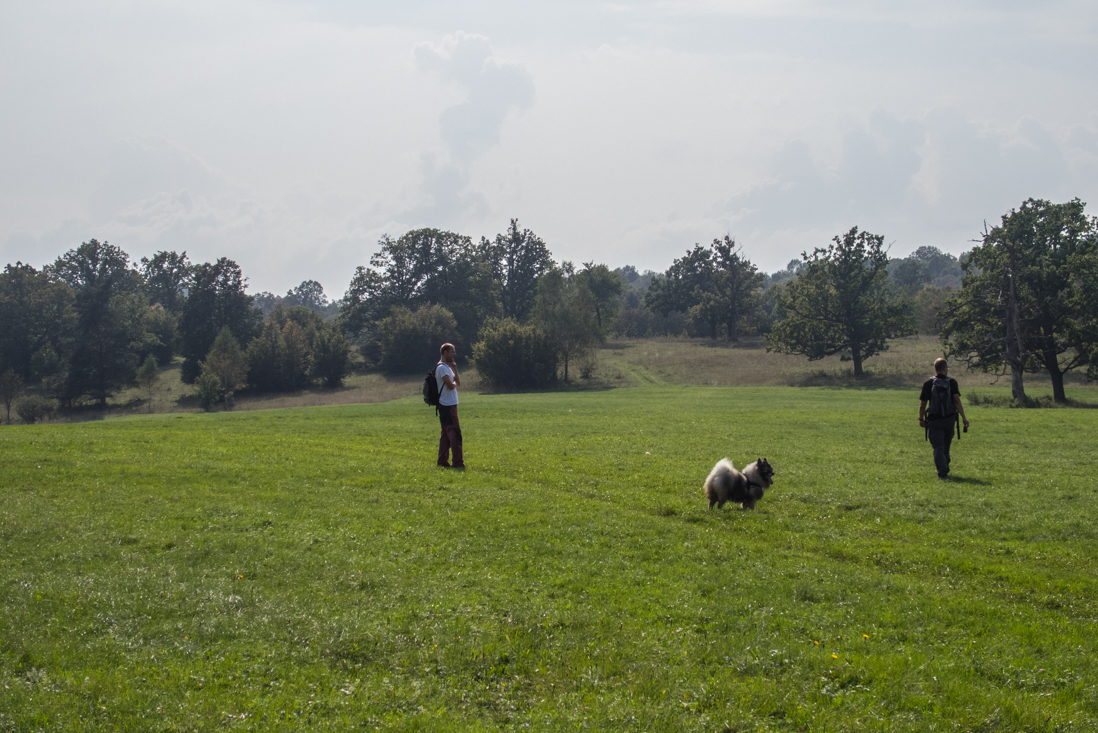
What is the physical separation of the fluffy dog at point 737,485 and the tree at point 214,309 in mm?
110795

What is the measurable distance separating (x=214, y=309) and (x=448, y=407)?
362 feet

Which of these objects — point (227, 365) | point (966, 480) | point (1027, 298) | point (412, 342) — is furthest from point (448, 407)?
point (412, 342)

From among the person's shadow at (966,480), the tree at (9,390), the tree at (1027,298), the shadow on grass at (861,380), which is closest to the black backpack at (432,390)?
the person's shadow at (966,480)

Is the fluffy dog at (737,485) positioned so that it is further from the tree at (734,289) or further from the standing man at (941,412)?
the tree at (734,289)

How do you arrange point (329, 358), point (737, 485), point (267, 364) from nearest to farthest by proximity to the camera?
point (737, 485) < point (267, 364) < point (329, 358)

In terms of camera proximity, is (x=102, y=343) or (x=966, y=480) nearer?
(x=966, y=480)

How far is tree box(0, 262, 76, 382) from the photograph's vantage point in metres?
105

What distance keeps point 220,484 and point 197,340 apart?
106 meters

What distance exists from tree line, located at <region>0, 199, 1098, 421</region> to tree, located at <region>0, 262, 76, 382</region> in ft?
0.82

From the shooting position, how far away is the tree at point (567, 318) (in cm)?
8550

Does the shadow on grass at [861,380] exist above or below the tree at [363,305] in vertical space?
below

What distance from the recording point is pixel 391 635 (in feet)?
24.9

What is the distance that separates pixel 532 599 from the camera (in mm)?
8789

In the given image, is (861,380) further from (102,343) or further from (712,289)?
(102,343)
